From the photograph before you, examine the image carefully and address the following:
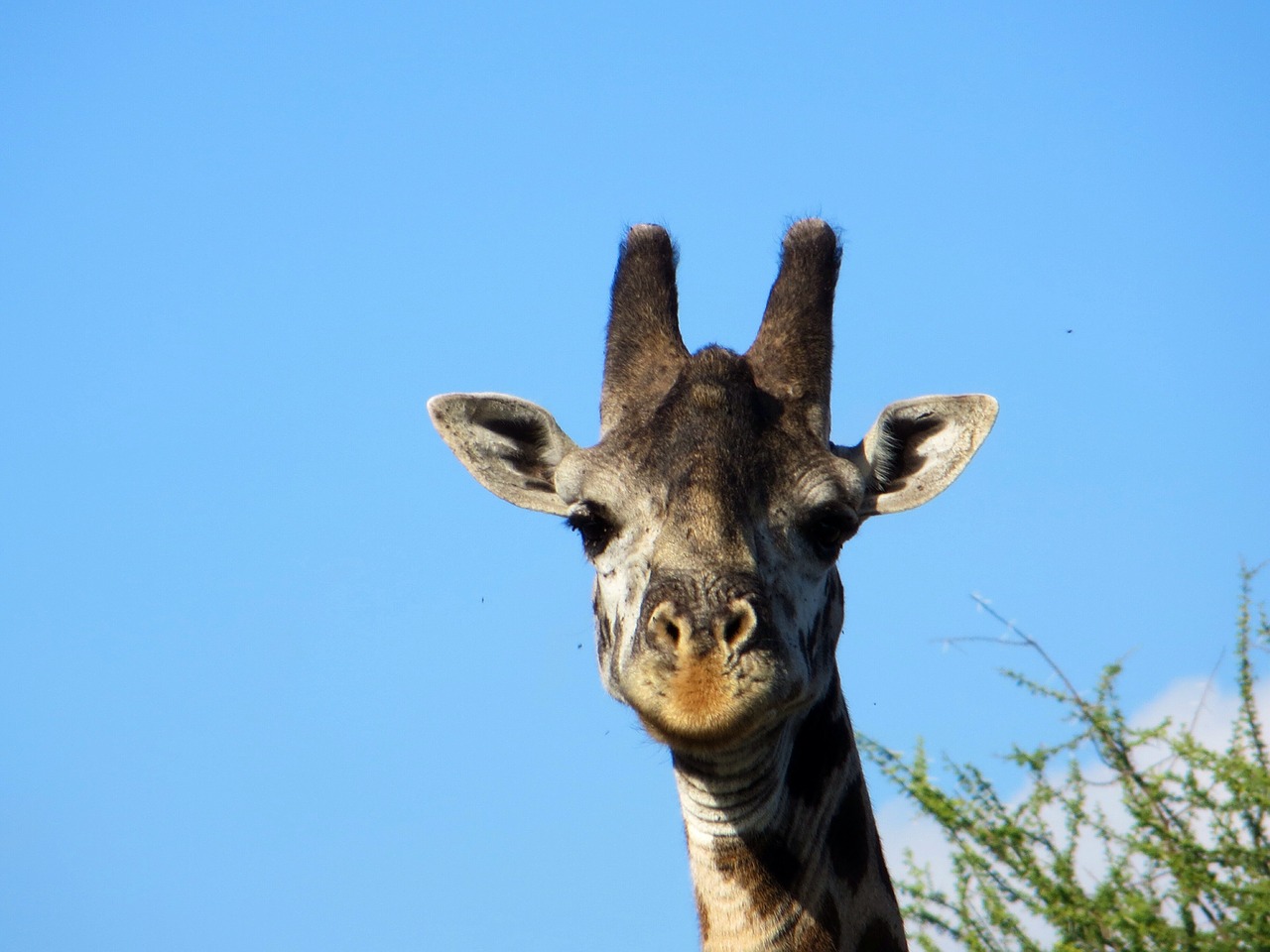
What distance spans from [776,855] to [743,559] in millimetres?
1168

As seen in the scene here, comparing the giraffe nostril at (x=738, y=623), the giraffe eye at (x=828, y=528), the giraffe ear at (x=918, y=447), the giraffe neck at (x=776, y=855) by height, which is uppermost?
the giraffe ear at (x=918, y=447)

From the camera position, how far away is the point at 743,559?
18.0ft

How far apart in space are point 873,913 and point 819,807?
0.44 m

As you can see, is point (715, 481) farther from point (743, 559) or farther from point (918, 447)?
point (918, 447)

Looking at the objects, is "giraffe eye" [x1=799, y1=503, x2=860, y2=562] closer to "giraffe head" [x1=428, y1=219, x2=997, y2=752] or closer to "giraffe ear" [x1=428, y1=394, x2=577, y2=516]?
"giraffe head" [x1=428, y1=219, x2=997, y2=752]

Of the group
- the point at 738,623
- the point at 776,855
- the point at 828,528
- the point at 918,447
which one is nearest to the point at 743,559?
the point at 738,623

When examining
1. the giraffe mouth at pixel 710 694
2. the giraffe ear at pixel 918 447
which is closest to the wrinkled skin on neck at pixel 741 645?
the giraffe mouth at pixel 710 694

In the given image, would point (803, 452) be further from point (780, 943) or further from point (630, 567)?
point (780, 943)

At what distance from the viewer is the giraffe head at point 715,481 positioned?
5164mm

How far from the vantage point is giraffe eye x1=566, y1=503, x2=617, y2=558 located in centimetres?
609

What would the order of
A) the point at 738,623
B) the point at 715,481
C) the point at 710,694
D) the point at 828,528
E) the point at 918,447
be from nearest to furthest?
the point at 710,694, the point at 738,623, the point at 715,481, the point at 828,528, the point at 918,447

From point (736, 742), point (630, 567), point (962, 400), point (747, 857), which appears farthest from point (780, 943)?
point (962, 400)

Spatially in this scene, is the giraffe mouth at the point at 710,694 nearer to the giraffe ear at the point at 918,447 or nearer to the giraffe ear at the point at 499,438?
the giraffe ear at the point at 918,447

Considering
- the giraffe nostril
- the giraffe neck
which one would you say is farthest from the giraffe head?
the giraffe neck
